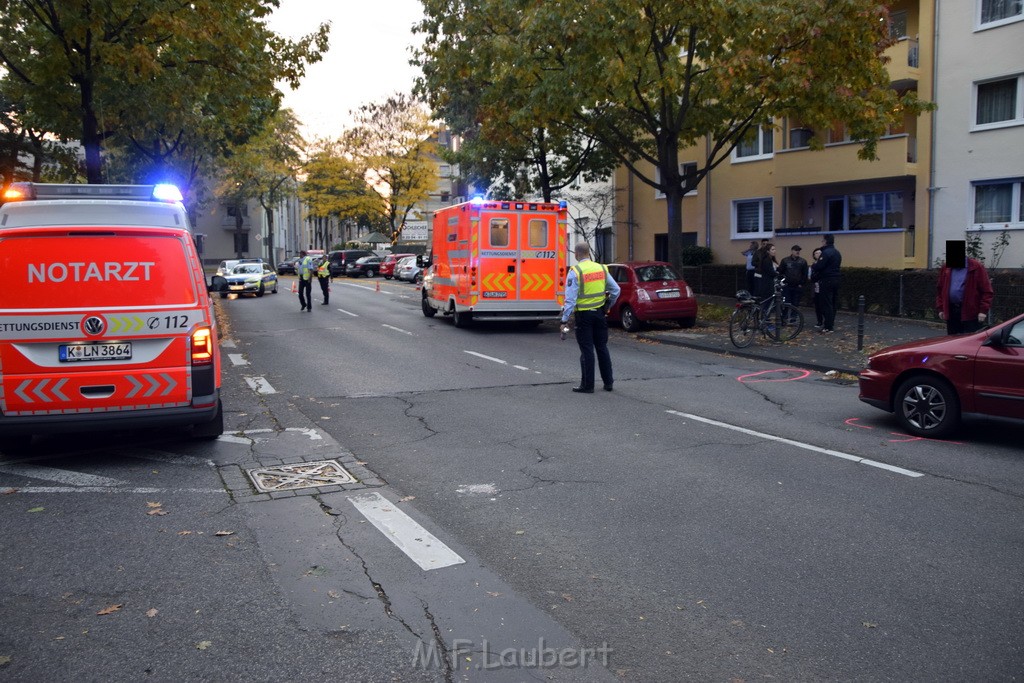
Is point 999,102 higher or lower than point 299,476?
higher

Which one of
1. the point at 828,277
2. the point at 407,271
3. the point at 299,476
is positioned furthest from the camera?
the point at 407,271

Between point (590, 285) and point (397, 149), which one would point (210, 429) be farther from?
point (397, 149)

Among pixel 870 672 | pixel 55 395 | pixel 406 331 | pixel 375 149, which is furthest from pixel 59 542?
pixel 375 149

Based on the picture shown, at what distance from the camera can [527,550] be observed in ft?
17.2

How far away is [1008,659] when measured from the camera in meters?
3.84

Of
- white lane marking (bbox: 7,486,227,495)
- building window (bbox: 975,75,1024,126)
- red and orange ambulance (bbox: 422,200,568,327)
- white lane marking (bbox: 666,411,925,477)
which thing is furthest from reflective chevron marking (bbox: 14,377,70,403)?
building window (bbox: 975,75,1024,126)

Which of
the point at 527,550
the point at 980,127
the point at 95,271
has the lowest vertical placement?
the point at 527,550

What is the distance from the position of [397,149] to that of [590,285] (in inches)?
1969

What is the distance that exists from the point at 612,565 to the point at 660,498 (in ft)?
4.71

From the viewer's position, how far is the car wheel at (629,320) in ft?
63.8

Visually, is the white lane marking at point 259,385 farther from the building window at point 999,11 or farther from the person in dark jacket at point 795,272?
the building window at point 999,11

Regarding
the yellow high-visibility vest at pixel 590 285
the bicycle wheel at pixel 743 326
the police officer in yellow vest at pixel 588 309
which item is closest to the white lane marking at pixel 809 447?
the police officer in yellow vest at pixel 588 309

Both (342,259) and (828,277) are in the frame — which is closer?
(828,277)

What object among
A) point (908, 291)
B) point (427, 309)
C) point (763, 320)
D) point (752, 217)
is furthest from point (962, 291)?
point (752, 217)
